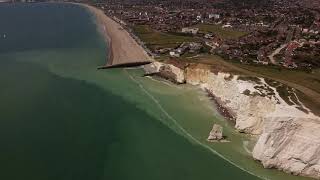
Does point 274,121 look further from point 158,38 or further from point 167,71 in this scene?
point 158,38

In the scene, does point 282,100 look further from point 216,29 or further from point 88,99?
point 216,29

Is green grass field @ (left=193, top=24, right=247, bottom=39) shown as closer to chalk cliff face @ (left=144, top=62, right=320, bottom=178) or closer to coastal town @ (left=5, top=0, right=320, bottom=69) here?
coastal town @ (left=5, top=0, right=320, bottom=69)

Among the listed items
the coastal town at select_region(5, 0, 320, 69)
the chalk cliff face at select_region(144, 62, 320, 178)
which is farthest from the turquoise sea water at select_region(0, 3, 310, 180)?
the coastal town at select_region(5, 0, 320, 69)

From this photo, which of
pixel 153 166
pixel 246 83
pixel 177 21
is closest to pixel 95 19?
pixel 177 21

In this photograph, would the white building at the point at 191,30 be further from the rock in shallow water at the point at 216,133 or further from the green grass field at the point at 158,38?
the rock in shallow water at the point at 216,133

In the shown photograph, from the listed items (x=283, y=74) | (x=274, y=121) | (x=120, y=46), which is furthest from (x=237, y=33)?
(x=274, y=121)
